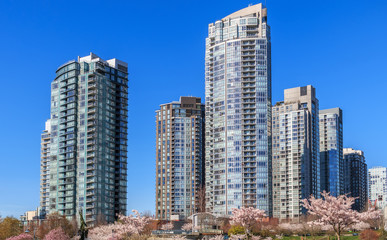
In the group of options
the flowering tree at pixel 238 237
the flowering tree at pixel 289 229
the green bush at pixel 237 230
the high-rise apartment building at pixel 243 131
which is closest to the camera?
the flowering tree at pixel 238 237

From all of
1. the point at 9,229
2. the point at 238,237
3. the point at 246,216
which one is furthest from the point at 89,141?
the point at 238,237

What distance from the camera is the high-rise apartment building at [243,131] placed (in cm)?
19025

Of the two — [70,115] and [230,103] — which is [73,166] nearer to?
[70,115]

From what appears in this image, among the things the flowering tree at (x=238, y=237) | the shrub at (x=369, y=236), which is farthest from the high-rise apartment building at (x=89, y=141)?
the shrub at (x=369, y=236)

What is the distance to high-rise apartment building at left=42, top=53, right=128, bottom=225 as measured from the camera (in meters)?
174

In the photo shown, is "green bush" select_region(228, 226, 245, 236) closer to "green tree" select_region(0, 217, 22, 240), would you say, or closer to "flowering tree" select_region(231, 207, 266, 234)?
"flowering tree" select_region(231, 207, 266, 234)

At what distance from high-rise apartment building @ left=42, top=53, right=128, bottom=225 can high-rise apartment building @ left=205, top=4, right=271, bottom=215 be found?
3373 cm

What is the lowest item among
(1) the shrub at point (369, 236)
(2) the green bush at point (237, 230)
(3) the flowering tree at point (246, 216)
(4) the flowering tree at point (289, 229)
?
(4) the flowering tree at point (289, 229)

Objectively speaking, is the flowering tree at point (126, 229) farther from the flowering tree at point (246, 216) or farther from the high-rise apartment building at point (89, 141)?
the high-rise apartment building at point (89, 141)

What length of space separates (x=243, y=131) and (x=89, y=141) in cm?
5239

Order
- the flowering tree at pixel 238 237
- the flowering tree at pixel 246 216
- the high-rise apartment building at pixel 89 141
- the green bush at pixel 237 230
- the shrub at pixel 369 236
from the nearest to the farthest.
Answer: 1. the flowering tree at pixel 238 237
2. the flowering tree at pixel 246 216
3. the shrub at pixel 369 236
4. the green bush at pixel 237 230
5. the high-rise apartment building at pixel 89 141

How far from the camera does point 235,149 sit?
193375 millimetres

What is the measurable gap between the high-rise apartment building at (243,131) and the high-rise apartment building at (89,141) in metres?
33.7

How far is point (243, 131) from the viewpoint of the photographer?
7613 inches
